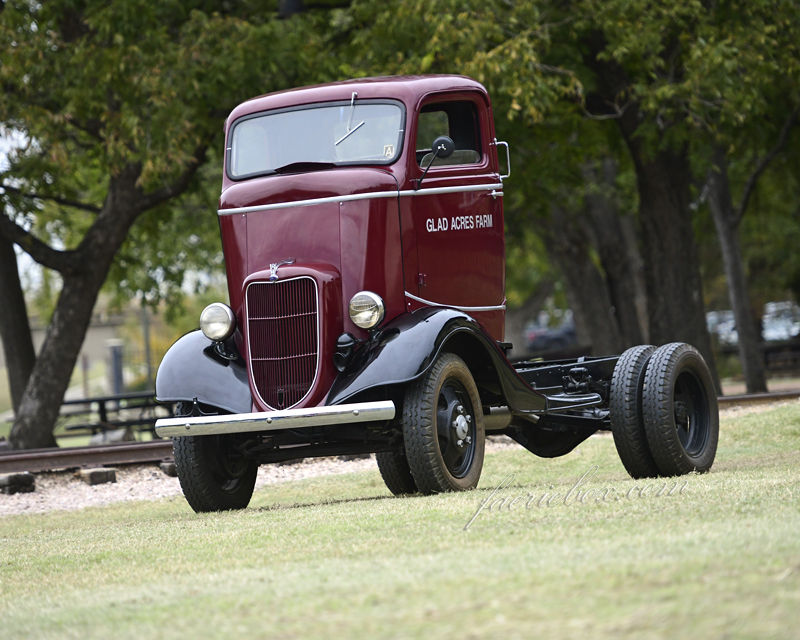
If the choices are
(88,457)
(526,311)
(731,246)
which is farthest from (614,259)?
(526,311)

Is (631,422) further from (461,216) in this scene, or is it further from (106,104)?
(106,104)

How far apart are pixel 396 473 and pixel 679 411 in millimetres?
2120

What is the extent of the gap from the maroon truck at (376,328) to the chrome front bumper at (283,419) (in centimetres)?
1

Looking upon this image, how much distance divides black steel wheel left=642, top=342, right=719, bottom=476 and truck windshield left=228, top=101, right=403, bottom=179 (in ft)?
7.65

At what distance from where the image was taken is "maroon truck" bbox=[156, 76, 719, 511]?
684 cm

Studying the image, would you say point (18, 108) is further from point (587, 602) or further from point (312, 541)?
point (587, 602)

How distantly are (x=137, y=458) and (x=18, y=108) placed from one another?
5.15 meters

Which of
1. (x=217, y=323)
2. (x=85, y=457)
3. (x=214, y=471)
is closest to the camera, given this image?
(x=217, y=323)

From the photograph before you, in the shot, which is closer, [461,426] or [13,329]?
[461,426]

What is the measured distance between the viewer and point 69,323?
582 inches

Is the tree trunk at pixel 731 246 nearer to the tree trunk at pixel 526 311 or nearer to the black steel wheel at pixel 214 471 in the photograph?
the black steel wheel at pixel 214 471

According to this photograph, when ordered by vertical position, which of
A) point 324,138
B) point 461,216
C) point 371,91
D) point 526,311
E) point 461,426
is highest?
point 371,91

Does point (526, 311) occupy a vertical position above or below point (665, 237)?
below

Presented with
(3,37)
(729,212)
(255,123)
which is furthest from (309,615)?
(729,212)
